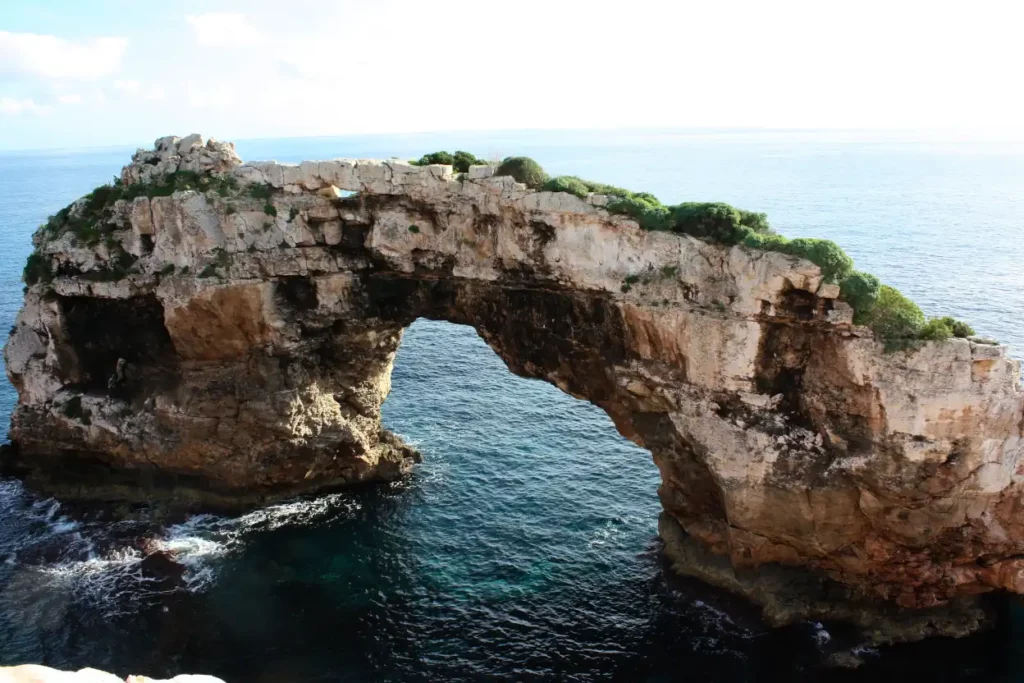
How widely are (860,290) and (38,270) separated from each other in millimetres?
46035

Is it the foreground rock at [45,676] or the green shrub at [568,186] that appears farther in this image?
the green shrub at [568,186]

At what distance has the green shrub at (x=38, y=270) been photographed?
45.2 m

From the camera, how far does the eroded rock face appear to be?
31.4 meters

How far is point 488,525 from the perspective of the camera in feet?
142

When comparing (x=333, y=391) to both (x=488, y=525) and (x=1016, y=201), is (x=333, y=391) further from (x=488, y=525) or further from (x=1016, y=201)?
(x=1016, y=201)

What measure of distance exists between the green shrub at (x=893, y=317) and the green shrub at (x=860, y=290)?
0.25 m

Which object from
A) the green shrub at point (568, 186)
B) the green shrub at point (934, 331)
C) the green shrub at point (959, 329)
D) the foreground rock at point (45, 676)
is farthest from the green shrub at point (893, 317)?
the foreground rock at point (45, 676)

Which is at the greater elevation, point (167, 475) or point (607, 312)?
point (607, 312)

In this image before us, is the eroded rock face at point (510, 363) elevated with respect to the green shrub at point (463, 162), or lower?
lower

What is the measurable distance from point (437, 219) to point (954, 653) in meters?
32.4

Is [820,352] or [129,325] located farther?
[129,325]

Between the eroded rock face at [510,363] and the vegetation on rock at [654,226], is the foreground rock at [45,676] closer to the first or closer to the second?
the eroded rock face at [510,363]

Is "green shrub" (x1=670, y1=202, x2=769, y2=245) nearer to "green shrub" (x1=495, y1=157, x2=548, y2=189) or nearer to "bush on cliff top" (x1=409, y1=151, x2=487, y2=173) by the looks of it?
"green shrub" (x1=495, y1=157, x2=548, y2=189)

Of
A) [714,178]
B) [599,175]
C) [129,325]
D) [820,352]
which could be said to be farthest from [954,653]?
[599,175]
